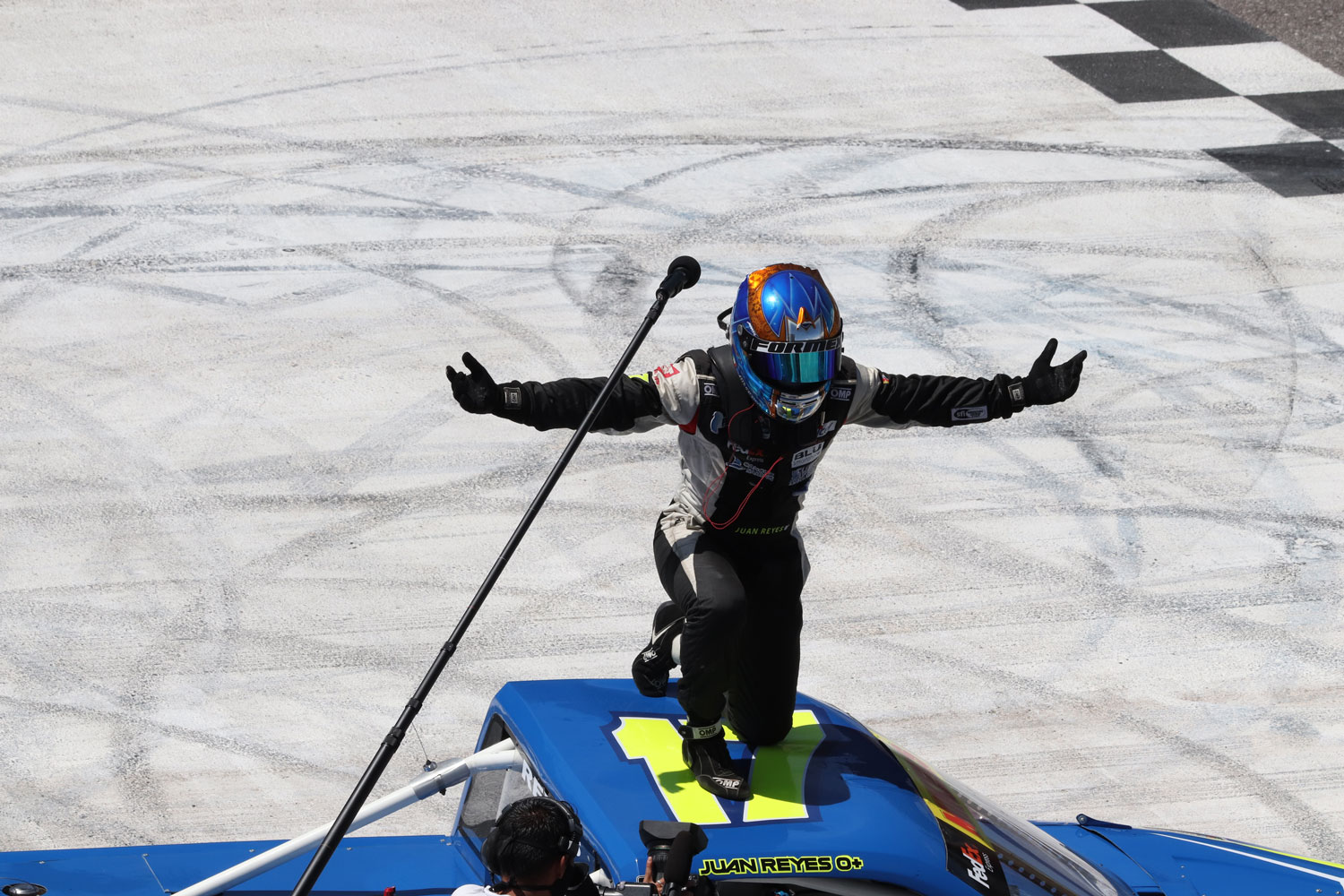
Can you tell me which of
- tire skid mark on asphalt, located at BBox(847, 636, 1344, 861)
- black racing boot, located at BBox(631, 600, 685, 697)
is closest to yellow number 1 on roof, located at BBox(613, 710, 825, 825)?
black racing boot, located at BBox(631, 600, 685, 697)

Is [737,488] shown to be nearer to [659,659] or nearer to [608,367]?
[659,659]

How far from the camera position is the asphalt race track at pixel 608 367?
6.80 metres

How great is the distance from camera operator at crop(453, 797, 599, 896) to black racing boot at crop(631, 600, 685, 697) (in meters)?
0.91

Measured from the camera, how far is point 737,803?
4.14m

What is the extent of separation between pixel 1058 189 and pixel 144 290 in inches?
268

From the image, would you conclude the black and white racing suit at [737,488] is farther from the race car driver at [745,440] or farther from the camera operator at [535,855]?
the camera operator at [535,855]

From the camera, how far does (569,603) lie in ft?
24.6

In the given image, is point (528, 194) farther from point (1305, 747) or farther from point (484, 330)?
point (1305, 747)

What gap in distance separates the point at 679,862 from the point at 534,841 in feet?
1.16

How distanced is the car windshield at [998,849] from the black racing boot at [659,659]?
702 mm

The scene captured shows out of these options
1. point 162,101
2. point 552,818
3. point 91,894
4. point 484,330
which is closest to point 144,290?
point 484,330

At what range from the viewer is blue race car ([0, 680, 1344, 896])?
3.95 metres

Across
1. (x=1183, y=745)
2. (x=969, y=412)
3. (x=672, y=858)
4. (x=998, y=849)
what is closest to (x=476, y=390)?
(x=672, y=858)

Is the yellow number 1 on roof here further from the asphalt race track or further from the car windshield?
the asphalt race track
